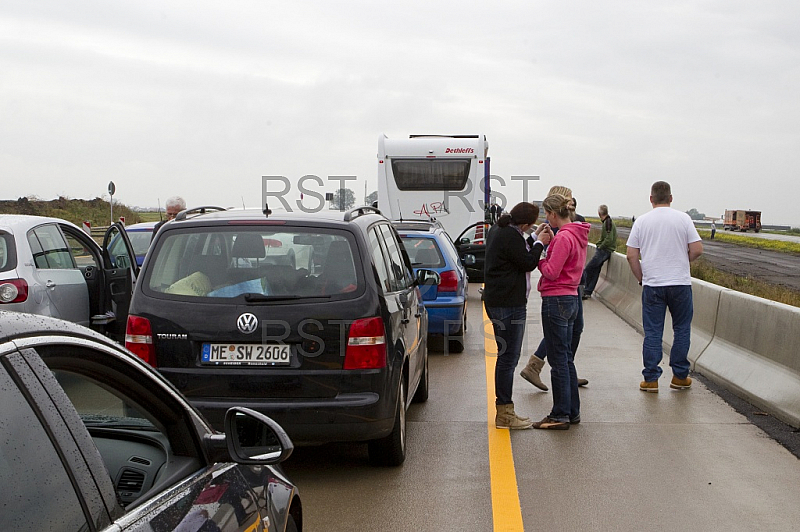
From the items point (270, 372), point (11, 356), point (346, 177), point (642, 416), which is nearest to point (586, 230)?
point (642, 416)

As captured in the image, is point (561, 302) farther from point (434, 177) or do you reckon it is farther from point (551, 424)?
point (434, 177)

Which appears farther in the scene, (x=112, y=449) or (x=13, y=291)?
(x=13, y=291)

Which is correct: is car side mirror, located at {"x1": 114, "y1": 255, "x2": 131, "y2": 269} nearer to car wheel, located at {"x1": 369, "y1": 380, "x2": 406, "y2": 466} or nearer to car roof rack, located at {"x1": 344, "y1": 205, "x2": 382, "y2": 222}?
car roof rack, located at {"x1": 344, "y1": 205, "x2": 382, "y2": 222}

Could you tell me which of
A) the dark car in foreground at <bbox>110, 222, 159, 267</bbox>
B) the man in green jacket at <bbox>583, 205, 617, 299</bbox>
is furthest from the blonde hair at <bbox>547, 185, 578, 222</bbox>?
the man in green jacket at <bbox>583, 205, 617, 299</bbox>

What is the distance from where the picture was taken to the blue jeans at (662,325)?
8.82m

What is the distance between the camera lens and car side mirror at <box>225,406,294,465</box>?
2693 mm

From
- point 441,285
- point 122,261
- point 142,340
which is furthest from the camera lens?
point 441,285

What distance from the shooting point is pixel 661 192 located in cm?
905

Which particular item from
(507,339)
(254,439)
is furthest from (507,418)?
(254,439)

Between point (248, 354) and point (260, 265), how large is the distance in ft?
1.85

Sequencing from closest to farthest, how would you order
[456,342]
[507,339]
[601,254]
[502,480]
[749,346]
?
[502,480] < [507,339] < [749,346] < [456,342] < [601,254]

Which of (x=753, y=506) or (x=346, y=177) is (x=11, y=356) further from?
(x=346, y=177)

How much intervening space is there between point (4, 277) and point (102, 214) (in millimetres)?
51221

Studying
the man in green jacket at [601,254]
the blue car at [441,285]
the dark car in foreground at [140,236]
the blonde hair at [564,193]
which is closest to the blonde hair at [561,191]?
the blonde hair at [564,193]
